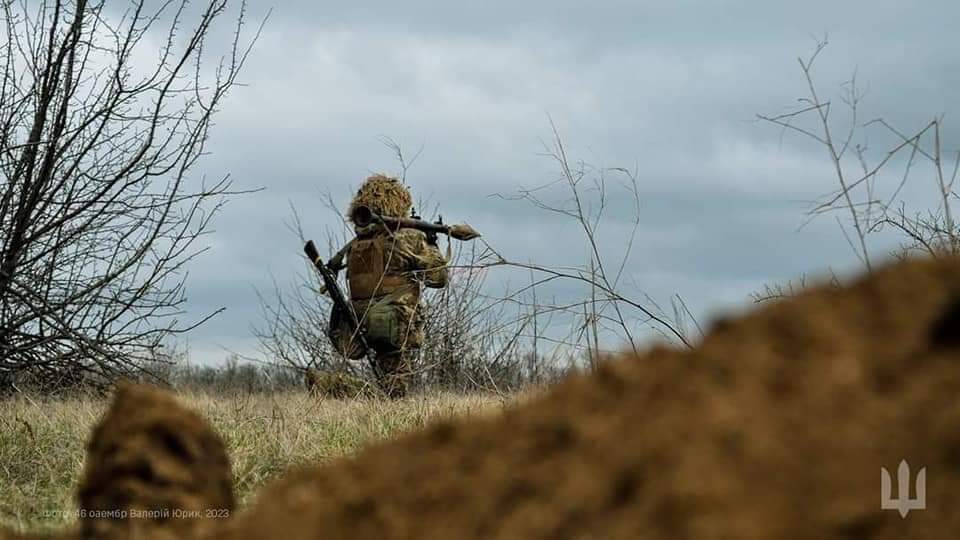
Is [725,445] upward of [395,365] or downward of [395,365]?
downward

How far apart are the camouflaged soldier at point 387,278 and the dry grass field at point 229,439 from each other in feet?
12.7

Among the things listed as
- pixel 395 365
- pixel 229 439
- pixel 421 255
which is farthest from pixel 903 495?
pixel 395 365

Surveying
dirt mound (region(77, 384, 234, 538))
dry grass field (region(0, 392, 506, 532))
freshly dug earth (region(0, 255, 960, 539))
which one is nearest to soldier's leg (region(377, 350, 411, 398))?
dry grass field (region(0, 392, 506, 532))

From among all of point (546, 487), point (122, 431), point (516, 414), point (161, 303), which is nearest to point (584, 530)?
point (546, 487)

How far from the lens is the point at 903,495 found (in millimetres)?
1209

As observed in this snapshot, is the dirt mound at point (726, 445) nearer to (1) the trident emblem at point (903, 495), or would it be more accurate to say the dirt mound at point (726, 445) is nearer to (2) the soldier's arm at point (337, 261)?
(1) the trident emblem at point (903, 495)

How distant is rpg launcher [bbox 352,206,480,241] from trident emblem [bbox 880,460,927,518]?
34.0ft

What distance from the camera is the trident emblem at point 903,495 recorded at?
117cm

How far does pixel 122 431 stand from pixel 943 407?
59.3 inches

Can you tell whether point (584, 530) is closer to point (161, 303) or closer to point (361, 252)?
point (161, 303)

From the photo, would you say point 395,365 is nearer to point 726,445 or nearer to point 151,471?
point 151,471

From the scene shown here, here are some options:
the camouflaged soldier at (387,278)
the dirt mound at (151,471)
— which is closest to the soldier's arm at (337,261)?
the camouflaged soldier at (387,278)

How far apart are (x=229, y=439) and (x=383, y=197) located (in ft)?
21.6

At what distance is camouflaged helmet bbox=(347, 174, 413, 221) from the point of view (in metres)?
11.9
